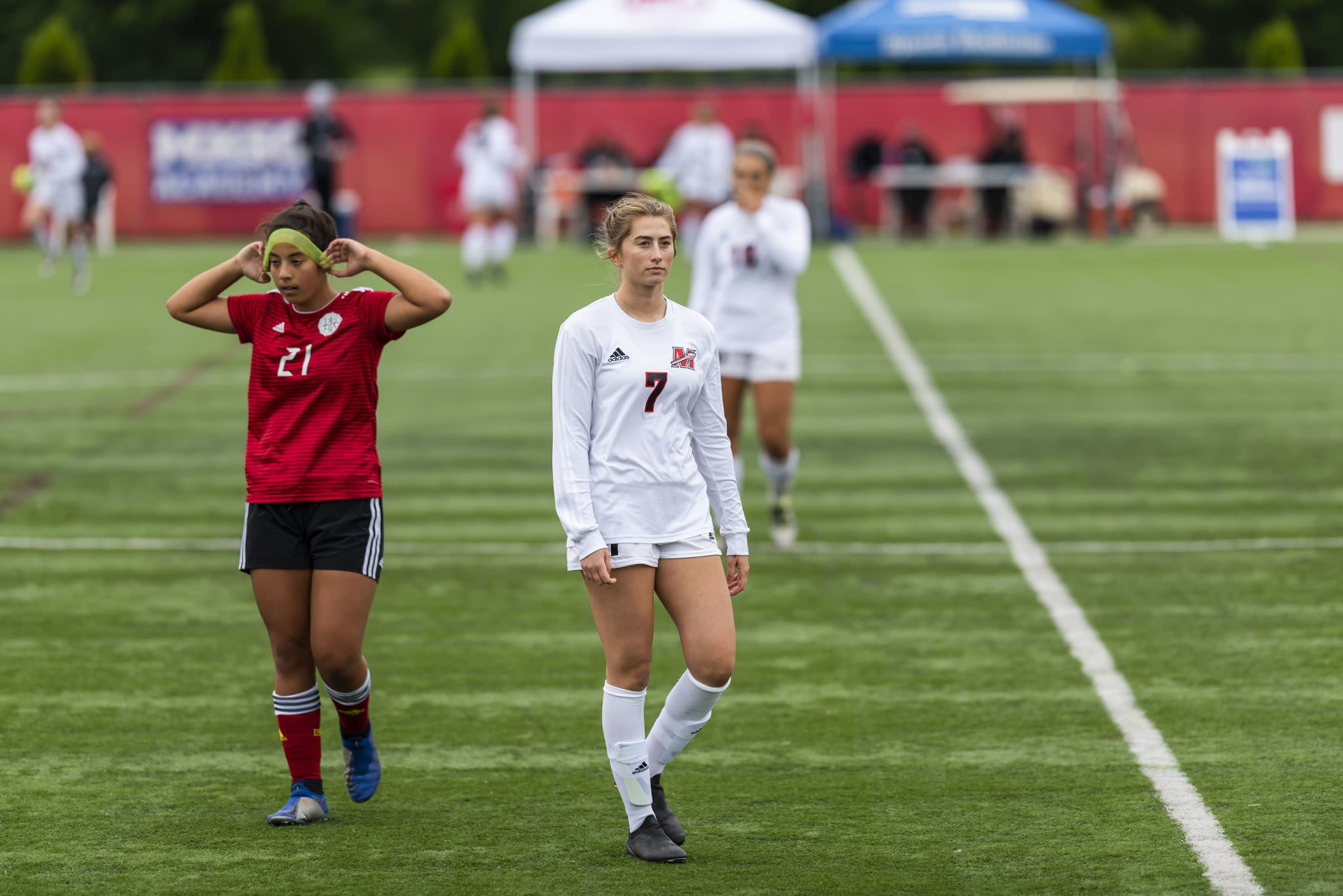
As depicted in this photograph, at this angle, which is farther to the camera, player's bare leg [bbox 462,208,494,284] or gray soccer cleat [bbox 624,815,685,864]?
player's bare leg [bbox 462,208,494,284]

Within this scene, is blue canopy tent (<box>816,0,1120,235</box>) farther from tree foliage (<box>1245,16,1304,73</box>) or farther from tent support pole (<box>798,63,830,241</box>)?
tree foliage (<box>1245,16,1304,73</box>)

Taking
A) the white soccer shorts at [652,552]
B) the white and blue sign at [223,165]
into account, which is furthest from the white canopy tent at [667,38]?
the white soccer shorts at [652,552]

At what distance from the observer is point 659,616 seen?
9812mm

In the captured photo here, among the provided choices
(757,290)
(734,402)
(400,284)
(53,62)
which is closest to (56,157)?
(53,62)

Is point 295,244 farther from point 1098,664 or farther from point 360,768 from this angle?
point 1098,664

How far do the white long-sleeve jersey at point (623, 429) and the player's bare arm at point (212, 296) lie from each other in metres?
1.12

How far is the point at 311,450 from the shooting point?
6348 millimetres

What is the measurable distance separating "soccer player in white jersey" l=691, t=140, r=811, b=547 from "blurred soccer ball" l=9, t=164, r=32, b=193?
23499 mm

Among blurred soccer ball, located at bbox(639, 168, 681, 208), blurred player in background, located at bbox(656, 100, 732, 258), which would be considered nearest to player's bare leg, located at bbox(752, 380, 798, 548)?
blurred soccer ball, located at bbox(639, 168, 681, 208)

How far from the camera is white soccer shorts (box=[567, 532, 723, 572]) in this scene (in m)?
6.00

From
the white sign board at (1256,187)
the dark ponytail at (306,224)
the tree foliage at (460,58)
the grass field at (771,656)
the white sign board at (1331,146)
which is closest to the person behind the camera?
the grass field at (771,656)

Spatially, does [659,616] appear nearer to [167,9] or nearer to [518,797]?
[518,797]

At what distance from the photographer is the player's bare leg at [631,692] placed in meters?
6.02

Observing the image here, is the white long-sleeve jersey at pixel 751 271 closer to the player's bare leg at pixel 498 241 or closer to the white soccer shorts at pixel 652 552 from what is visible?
the white soccer shorts at pixel 652 552
